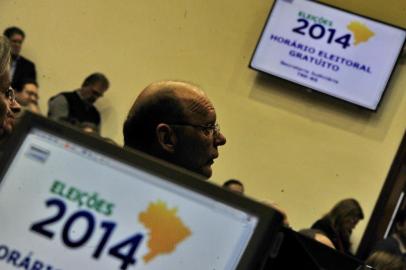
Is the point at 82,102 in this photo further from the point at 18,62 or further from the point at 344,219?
the point at 344,219

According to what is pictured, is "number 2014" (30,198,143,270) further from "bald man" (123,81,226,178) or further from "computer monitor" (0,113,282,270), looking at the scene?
"bald man" (123,81,226,178)

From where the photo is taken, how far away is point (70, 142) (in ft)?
3.04

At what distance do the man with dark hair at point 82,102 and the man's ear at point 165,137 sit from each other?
353 cm

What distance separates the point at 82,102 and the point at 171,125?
12.2ft

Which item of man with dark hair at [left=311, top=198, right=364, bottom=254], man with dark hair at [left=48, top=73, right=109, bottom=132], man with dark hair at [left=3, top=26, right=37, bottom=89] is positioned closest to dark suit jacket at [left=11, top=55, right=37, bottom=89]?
man with dark hair at [left=3, top=26, right=37, bottom=89]

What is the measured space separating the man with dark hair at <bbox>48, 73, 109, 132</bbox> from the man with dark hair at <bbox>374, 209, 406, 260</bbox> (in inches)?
90.0

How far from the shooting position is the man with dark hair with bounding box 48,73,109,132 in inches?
199

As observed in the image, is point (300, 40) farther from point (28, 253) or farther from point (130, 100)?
point (28, 253)

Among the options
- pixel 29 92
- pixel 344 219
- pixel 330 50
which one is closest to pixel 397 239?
pixel 344 219

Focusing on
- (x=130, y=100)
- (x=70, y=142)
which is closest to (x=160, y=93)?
(x=70, y=142)

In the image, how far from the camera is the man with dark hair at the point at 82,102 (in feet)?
16.6

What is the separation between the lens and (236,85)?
17.3 feet

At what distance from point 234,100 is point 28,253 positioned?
438 cm

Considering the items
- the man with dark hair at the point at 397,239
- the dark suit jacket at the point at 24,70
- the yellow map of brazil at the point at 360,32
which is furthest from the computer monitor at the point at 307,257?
the dark suit jacket at the point at 24,70
